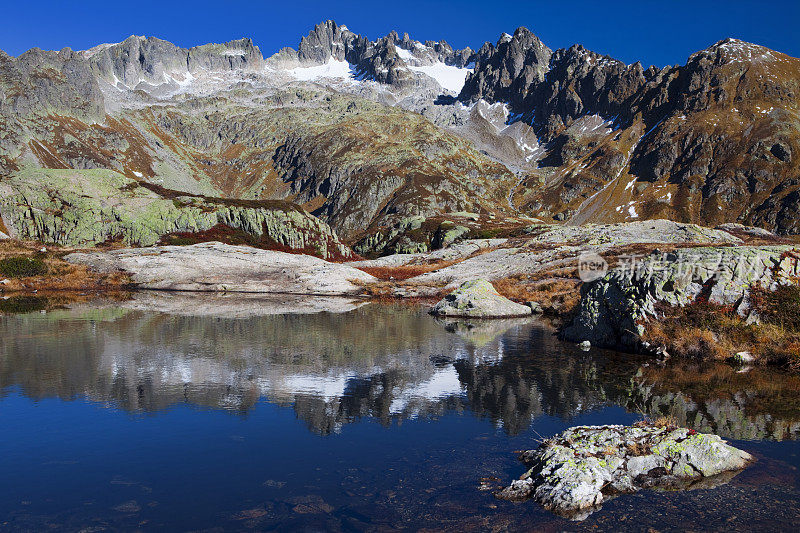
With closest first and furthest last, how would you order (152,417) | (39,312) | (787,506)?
1. (787,506)
2. (152,417)
3. (39,312)

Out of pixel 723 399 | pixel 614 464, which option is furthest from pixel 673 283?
pixel 614 464

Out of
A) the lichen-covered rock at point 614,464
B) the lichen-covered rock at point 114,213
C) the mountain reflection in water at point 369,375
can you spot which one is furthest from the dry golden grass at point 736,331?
the lichen-covered rock at point 114,213

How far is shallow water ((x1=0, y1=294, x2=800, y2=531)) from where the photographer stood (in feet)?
38.8

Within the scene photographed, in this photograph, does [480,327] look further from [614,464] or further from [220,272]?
[220,272]

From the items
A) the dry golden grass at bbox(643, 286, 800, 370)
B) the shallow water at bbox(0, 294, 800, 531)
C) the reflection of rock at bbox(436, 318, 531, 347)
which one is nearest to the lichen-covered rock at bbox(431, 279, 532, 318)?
the reflection of rock at bbox(436, 318, 531, 347)

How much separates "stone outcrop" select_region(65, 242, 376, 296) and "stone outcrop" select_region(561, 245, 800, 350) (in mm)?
41887

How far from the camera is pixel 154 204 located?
10144 centimetres

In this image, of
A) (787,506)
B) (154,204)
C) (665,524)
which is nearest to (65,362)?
(665,524)

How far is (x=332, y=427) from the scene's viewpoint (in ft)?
58.3

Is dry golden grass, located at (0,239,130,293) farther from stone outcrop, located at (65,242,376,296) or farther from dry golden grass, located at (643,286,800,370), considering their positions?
dry golden grass, located at (643,286,800,370)

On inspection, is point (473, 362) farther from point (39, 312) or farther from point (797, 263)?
point (39, 312)

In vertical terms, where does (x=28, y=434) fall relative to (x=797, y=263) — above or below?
below

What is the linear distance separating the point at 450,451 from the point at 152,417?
38.4 feet

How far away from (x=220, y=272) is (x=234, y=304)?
18985mm
